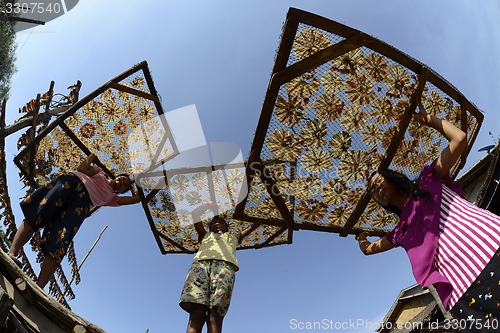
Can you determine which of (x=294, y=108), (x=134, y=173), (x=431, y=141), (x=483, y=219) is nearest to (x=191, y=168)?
(x=134, y=173)

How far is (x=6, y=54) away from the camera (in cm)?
1531

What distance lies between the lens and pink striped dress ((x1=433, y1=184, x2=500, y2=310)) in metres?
2.05

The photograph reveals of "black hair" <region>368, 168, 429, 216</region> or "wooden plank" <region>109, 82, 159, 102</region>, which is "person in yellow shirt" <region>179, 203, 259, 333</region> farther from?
"wooden plank" <region>109, 82, 159, 102</region>

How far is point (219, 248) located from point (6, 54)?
15.3m

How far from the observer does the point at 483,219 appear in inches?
85.2

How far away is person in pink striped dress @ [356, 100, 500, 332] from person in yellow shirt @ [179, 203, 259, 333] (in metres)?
1.68

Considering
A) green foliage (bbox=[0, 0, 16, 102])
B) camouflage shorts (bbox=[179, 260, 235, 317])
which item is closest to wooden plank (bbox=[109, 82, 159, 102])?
camouflage shorts (bbox=[179, 260, 235, 317])

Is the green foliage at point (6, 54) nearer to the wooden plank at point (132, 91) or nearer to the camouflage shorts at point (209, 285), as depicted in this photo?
the wooden plank at point (132, 91)

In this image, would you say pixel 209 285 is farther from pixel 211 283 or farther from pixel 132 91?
pixel 132 91

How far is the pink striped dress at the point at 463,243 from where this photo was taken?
2.05 m

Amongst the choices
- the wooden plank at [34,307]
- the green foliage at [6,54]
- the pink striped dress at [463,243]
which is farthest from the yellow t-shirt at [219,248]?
the green foliage at [6,54]

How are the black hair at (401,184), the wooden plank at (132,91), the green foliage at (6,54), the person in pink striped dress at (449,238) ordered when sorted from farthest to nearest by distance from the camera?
the green foliage at (6,54)
the wooden plank at (132,91)
the black hair at (401,184)
the person in pink striped dress at (449,238)

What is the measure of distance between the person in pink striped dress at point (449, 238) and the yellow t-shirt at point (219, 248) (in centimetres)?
181

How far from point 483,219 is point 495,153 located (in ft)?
21.5
